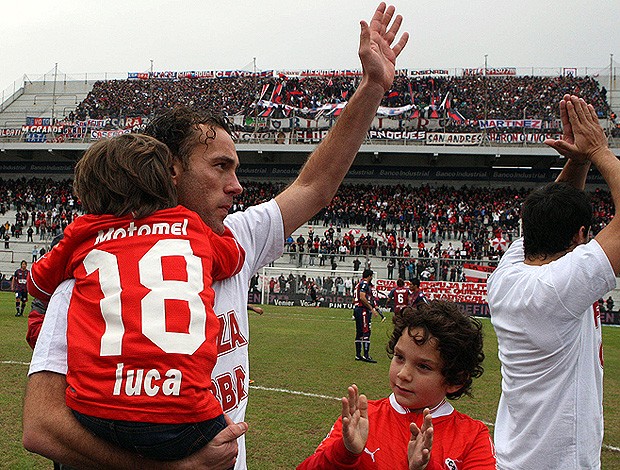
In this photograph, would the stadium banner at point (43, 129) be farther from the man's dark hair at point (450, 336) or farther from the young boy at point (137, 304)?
the young boy at point (137, 304)

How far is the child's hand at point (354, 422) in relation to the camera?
7.51 feet

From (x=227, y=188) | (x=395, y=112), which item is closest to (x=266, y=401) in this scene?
(x=227, y=188)

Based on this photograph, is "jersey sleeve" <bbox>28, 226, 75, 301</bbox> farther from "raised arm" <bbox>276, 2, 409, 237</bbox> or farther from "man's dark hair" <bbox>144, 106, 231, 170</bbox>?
"raised arm" <bbox>276, 2, 409, 237</bbox>

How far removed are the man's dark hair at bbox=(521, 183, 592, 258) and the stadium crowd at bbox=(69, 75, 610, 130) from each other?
44.5 m

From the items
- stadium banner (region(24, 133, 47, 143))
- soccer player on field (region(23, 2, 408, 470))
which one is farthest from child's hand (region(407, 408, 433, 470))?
stadium banner (region(24, 133, 47, 143))

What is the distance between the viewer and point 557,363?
9.17 feet

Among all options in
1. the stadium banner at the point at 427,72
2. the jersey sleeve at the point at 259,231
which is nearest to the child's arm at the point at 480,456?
the jersey sleeve at the point at 259,231

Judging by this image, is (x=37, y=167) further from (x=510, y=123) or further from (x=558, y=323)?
(x=558, y=323)

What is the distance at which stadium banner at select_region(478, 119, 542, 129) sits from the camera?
44.7 meters

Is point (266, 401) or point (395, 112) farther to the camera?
point (395, 112)

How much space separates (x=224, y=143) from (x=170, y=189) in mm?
447

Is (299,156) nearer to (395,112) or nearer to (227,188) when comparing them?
(395,112)

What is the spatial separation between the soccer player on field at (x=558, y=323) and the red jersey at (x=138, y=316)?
5.18ft

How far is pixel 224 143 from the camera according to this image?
96.0 inches
